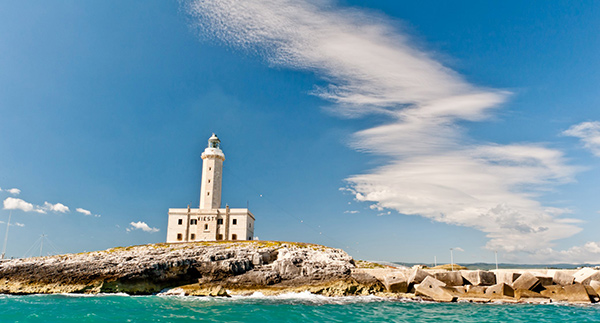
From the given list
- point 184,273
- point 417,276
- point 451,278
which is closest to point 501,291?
point 451,278

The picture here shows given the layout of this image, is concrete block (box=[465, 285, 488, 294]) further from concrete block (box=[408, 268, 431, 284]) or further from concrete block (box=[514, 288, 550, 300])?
concrete block (box=[408, 268, 431, 284])

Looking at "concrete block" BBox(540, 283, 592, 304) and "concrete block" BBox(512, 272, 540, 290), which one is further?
"concrete block" BBox(512, 272, 540, 290)

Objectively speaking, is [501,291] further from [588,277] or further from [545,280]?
[588,277]

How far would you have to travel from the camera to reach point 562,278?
30.7 meters

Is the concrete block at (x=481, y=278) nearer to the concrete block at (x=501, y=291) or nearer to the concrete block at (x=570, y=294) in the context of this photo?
the concrete block at (x=501, y=291)

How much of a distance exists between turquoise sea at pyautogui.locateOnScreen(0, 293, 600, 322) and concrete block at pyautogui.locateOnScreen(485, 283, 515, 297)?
7.95 feet

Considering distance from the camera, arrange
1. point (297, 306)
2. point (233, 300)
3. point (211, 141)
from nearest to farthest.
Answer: point (297, 306) → point (233, 300) → point (211, 141)

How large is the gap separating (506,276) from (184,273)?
90.1ft

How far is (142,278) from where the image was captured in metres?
36.3

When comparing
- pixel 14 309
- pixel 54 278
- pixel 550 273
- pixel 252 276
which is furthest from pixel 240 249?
pixel 550 273

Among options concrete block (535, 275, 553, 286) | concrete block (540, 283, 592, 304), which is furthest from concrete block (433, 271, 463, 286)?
concrete block (540, 283, 592, 304)

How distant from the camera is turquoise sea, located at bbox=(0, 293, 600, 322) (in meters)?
21.5

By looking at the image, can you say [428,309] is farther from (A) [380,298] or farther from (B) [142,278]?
(B) [142,278]

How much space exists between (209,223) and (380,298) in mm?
32841
